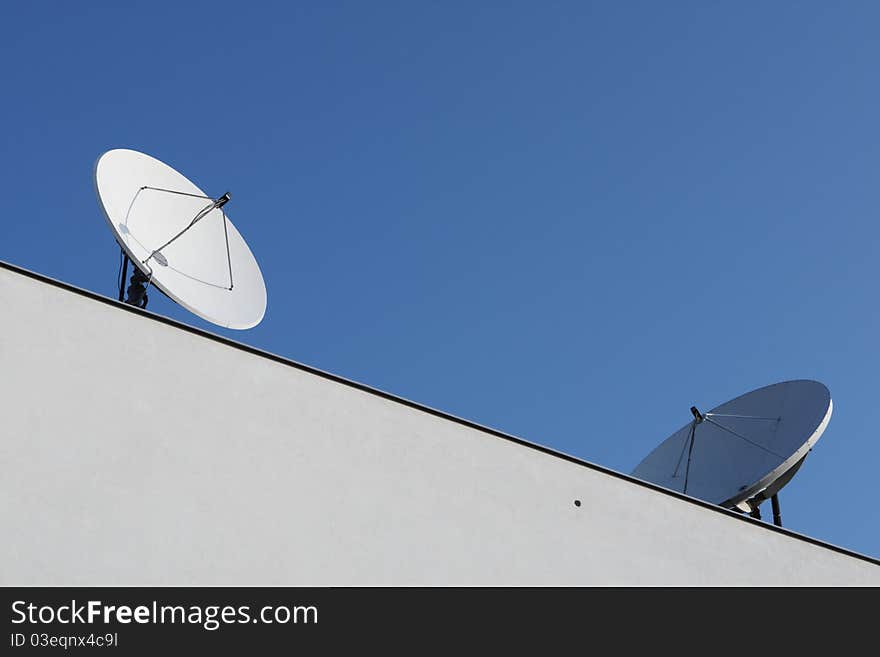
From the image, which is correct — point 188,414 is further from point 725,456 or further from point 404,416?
point 725,456

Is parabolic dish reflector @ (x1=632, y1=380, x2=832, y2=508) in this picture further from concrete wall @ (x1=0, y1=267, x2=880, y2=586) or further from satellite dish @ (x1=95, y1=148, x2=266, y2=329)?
satellite dish @ (x1=95, y1=148, x2=266, y2=329)

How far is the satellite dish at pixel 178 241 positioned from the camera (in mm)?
12555

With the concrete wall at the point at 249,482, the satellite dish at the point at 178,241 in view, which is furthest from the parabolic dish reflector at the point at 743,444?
the satellite dish at the point at 178,241

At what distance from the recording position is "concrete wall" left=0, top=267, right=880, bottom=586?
8.87 metres

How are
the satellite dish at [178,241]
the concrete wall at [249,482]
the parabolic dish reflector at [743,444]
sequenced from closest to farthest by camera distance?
Answer: the concrete wall at [249,482] → the satellite dish at [178,241] → the parabolic dish reflector at [743,444]

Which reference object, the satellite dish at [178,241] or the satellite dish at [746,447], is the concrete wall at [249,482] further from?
the satellite dish at [746,447]

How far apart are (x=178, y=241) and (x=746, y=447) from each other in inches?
306

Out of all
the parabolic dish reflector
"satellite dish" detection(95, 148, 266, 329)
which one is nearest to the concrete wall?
"satellite dish" detection(95, 148, 266, 329)

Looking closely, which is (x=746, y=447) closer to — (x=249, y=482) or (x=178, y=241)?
(x=178, y=241)

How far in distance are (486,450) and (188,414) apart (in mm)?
3032

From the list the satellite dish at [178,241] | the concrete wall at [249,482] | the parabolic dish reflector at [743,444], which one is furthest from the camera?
the parabolic dish reflector at [743,444]
